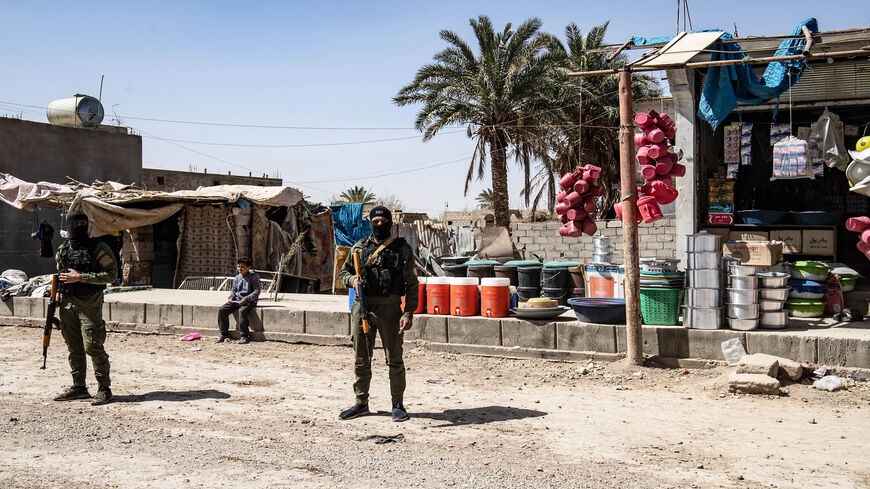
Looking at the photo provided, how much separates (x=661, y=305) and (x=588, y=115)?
17.6 metres

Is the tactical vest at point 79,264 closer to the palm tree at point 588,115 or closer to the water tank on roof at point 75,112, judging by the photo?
the palm tree at point 588,115

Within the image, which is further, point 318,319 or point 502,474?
point 318,319

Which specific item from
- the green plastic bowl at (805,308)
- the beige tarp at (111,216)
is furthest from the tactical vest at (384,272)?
the beige tarp at (111,216)

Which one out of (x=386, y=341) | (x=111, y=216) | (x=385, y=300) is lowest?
(x=386, y=341)

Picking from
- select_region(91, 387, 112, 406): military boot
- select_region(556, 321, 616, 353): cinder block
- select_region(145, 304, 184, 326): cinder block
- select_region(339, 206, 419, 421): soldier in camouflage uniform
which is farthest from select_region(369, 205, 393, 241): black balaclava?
select_region(145, 304, 184, 326): cinder block

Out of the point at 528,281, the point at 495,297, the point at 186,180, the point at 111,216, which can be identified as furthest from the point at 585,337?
the point at 186,180

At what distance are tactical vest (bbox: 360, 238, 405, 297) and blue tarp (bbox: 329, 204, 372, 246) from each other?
1339 centimetres

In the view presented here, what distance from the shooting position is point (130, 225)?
1523cm

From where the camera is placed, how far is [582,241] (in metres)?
17.7

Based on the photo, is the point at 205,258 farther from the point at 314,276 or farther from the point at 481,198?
the point at 481,198

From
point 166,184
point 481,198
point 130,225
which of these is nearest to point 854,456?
point 130,225

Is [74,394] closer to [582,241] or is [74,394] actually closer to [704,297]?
[704,297]

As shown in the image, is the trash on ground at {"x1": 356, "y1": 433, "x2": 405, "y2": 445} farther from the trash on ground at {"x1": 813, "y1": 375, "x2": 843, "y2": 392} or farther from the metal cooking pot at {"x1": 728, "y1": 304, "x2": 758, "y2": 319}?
the metal cooking pot at {"x1": 728, "y1": 304, "x2": 758, "y2": 319}

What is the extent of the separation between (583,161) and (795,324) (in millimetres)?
Answer: 17413
